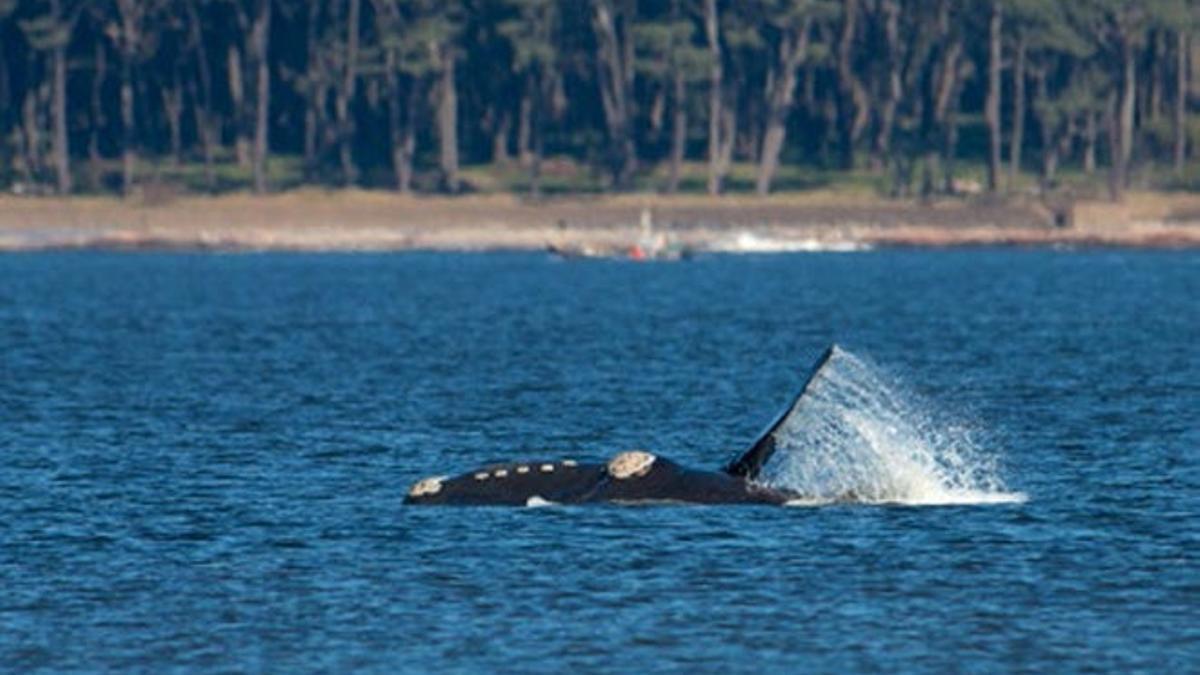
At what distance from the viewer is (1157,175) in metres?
174

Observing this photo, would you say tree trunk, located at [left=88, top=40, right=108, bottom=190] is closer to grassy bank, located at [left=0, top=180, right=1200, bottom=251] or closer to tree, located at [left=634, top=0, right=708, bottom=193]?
grassy bank, located at [left=0, top=180, right=1200, bottom=251]

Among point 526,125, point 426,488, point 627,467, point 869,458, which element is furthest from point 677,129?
point 627,467

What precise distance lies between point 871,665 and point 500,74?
141 metres

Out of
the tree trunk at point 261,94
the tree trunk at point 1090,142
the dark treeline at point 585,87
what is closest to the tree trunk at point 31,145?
the dark treeline at point 585,87

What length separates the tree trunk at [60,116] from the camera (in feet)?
532

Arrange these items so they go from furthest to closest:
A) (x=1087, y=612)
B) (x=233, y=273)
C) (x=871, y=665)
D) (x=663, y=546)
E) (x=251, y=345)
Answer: (x=233, y=273)
(x=251, y=345)
(x=663, y=546)
(x=1087, y=612)
(x=871, y=665)

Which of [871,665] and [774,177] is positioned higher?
[871,665]

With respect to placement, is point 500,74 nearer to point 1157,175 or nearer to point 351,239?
point 351,239

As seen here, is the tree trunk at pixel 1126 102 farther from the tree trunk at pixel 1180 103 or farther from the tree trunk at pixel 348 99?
the tree trunk at pixel 348 99

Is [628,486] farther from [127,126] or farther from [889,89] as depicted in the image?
[889,89]

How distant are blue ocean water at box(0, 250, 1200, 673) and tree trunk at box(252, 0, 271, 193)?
66.9 meters

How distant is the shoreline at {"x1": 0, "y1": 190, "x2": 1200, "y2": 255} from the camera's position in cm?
16425

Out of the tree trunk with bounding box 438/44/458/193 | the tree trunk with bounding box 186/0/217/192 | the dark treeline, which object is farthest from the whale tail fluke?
the tree trunk with bounding box 186/0/217/192

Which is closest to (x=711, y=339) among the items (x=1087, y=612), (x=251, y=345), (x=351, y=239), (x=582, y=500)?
(x=251, y=345)
